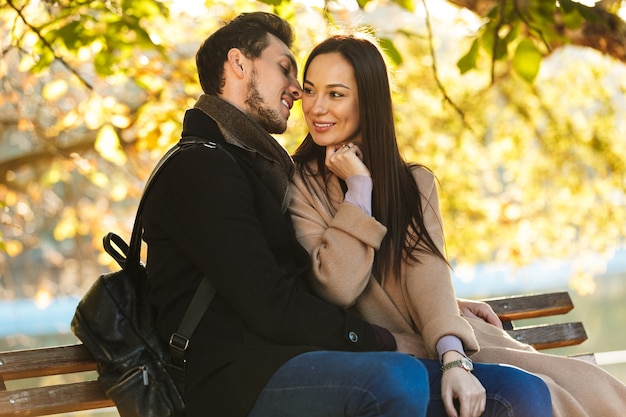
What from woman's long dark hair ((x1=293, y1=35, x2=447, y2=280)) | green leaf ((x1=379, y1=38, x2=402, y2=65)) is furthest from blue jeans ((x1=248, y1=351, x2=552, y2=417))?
green leaf ((x1=379, y1=38, x2=402, y2=65))

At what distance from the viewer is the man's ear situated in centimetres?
314

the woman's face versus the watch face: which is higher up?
the woman's face

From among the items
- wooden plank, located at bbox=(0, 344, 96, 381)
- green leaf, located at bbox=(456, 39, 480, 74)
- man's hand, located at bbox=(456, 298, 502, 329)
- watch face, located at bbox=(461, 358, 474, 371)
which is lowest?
watch face, located at bbox=(461, 358, 474, 371)

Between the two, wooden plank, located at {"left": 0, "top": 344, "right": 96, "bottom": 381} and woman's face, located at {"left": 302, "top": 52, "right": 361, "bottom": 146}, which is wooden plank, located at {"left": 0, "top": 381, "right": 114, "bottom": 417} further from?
woman's face, located at {"left": 302, "top": 52, "right": 361, "bottom": 146}

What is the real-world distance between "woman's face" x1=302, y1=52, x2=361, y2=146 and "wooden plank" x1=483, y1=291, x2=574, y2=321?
1.07m

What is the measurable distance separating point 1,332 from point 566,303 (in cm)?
2045

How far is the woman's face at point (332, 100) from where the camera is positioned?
3223 millimetres

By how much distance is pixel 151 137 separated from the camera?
19.8ft

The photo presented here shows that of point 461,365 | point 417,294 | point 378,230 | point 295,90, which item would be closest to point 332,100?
point 295,90

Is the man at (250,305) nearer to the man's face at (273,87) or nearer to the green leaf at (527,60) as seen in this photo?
the man's face at (273,87)

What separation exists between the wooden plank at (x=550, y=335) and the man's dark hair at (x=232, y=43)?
1612mm

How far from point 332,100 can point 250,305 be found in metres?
0.94

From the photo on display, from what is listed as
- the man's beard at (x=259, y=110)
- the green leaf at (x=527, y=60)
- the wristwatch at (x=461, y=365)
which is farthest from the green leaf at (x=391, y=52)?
the wristwatch at (x=461, y=365)

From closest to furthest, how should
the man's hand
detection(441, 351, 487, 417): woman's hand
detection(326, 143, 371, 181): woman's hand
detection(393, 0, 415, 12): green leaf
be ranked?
1. detection(441, 351, 487, 417): woman's hand
2. detection(326, 143, 371, 181): woman's hand
3. the man's hand
4. detection(393, 0, 415, 12): green leaf
